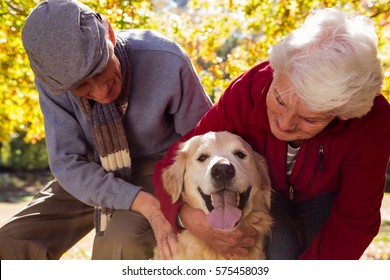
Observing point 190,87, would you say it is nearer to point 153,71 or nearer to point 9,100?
point 153,71

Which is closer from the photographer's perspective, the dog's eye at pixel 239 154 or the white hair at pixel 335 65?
the white hair at pixel 335 65

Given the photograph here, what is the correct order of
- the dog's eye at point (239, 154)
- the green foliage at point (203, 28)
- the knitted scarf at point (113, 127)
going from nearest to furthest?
the dog's eye at point (239, 154) < the knitted scarf at point (113, 127) < the green foliage at point (203, 28)

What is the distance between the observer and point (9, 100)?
2.71 meters

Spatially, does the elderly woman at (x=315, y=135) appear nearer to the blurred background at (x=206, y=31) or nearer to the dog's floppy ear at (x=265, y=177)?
the dog's floppy ear at (x=265, y=177)

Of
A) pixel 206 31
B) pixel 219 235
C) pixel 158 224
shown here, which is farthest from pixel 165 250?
pixel 206 31

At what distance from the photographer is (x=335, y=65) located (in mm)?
1629

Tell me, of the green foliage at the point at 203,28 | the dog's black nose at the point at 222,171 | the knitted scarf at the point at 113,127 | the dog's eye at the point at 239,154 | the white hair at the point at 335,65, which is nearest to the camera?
the white hair at the point at 335,65

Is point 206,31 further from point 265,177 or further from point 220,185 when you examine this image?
point 220,185

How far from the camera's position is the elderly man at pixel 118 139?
2.08m

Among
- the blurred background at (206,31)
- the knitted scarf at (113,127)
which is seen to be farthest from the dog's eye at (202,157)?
the blurred background at (206,31)

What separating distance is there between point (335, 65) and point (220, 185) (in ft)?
1.83

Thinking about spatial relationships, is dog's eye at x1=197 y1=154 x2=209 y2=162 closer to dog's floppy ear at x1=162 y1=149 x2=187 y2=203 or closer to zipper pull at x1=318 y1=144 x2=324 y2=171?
dog's floppy ear at x1=162 y1=149 x2=187 y2=203

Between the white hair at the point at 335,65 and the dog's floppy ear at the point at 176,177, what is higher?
the white hair at the point at 335,65

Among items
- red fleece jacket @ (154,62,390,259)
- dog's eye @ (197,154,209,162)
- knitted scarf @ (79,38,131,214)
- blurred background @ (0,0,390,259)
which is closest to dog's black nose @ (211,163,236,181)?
dog's eye @ (197,154,209,162)
